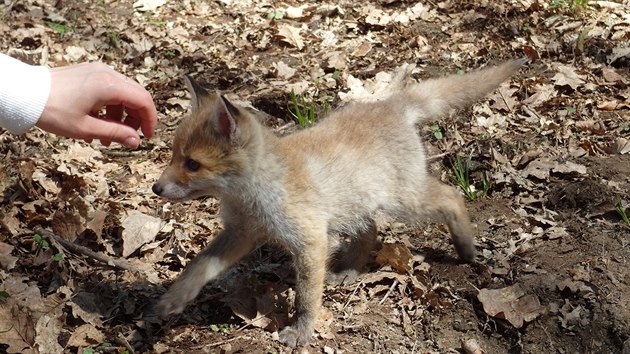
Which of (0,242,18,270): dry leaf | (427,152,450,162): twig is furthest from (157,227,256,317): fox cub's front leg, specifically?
(427,152,450,162): twig

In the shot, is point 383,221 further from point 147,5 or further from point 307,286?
→ point 147,5

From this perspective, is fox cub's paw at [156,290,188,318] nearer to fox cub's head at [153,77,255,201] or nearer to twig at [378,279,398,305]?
fox cub's head at [153,77,255,201]

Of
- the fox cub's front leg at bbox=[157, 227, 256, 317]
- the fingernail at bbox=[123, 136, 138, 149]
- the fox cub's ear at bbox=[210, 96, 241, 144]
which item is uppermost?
the fingernail at bbox=[123, 136, 138, 149]

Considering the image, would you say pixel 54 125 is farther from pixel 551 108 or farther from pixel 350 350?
pixel 551 108

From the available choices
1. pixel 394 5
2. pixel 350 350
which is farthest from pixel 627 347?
pixel 394 5

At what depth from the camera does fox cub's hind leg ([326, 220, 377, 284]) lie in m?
5.08

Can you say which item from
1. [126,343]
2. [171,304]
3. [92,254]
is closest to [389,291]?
[171,304]

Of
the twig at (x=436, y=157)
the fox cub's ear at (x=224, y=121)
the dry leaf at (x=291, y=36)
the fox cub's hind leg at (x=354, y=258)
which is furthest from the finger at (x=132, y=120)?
the dry leaf at (x=291, y=36)

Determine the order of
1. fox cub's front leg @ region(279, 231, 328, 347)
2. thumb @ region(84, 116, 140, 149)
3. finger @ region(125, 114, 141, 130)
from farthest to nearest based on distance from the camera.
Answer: fox cub's front leg @ region(279, 231, 328, 347)
finger @ region(125, 114, 141, 130)
thumb @ region(84, 116, 140, 149)

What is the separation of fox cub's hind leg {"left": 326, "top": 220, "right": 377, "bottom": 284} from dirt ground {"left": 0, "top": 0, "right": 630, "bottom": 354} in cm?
9

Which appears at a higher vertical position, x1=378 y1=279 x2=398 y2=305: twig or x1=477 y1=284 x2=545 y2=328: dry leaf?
x1=477 y1=284 x2=545 y2=328: dry leaf

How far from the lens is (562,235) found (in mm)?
5078

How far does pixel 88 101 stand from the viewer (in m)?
3.37

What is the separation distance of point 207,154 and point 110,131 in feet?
2.61
